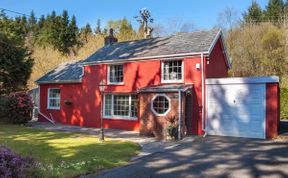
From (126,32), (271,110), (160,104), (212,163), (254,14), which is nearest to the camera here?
(212,163)

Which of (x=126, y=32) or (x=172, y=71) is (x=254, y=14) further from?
(x=172, y=71)

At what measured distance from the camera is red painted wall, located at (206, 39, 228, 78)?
19156mm

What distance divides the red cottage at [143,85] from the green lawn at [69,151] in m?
3.75

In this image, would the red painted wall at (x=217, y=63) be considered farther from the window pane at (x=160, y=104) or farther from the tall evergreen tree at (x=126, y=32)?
the tall evergreen tree at (x=126, y=32)

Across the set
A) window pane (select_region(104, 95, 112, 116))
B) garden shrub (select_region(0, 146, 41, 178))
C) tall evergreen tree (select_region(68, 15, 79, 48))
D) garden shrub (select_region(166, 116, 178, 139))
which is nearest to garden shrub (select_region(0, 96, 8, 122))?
window pane (select_region(104, 95, 112, 116))

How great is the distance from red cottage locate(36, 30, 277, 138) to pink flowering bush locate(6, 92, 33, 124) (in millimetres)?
2580

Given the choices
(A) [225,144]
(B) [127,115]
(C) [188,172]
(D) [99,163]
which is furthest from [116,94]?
(C) [188,172]

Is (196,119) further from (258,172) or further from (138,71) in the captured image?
(258,172)

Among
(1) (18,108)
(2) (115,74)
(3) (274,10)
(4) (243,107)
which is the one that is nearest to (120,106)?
(2) (115,74)

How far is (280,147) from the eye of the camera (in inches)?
500

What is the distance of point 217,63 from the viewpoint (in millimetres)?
20438

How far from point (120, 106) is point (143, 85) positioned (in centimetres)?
246

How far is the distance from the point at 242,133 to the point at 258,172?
790 centimetres

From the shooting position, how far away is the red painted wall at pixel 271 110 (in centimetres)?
1579
